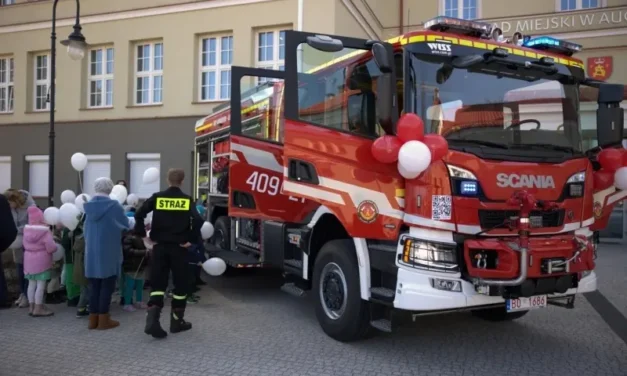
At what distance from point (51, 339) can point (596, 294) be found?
292 inches

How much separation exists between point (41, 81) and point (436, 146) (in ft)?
64.8

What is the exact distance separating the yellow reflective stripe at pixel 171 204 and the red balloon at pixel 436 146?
276 centimetres

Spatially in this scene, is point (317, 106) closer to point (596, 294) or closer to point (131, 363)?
point (131, 363)

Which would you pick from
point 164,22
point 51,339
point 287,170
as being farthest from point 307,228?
point 164,22

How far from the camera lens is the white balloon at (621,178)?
18.8ft

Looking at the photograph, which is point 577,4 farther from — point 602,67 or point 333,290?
point 333,290

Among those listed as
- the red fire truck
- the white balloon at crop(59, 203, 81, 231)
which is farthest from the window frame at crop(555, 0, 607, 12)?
the white balloon at crop(59, 203, 81, 231)

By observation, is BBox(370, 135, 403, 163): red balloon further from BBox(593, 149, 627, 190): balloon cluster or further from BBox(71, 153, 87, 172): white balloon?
BBox(71, 153, 87, 172): white balloon

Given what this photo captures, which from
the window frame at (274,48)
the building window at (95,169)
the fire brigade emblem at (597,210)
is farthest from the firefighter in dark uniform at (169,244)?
the building window at (95,169)

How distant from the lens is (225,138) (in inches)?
360

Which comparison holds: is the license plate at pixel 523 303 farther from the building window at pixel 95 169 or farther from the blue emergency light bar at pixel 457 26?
the building window at pixel 95 169

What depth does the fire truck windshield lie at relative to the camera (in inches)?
188

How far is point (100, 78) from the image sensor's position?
749 inches

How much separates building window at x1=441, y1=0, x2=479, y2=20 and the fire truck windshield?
14.4 metres
